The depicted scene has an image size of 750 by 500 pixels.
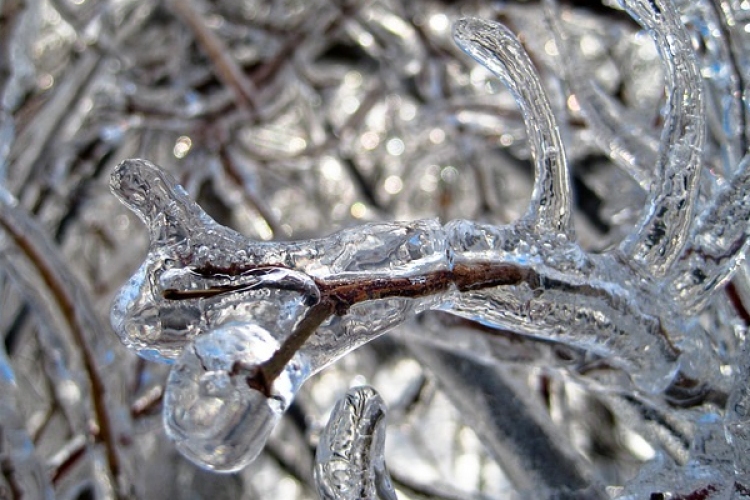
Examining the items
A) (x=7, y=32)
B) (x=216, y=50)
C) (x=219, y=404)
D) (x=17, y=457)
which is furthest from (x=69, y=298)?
(x=219, y=404)

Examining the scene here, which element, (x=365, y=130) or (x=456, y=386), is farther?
(x=365, y=130)

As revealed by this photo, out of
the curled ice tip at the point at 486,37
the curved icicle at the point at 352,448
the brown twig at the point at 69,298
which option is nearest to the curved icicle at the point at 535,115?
the curled ice tip at the point at 486,37

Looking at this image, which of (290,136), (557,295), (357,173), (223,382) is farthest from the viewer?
(290,136)

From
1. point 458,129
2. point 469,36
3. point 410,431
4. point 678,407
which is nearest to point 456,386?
point 678,407

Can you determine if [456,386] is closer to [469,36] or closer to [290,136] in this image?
[469,36]

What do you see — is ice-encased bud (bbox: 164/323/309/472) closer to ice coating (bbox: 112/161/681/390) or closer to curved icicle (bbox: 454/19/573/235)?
ice coating (bbox: 112/161/681/390)

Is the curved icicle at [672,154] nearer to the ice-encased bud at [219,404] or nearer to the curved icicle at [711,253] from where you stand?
the curved icicle at [711,253]
